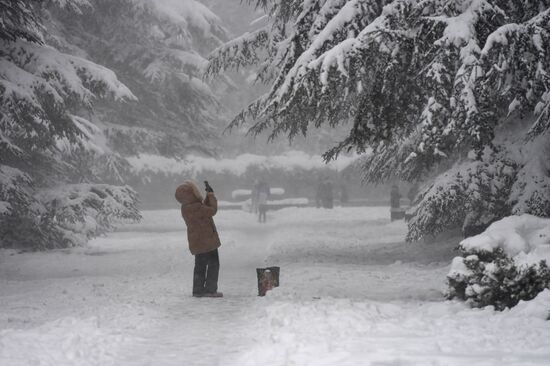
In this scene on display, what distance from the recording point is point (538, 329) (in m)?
5.15

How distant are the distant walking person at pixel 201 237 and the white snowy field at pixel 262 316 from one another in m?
0.35

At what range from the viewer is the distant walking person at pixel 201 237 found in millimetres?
8414

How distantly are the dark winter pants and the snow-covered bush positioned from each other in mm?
3279

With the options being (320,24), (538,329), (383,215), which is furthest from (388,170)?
(383,215)

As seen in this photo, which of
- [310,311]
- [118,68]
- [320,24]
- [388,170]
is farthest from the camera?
[118,68]

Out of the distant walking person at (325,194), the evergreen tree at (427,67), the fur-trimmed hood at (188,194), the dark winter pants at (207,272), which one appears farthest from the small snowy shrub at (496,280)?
the distant walking person at (325,194)

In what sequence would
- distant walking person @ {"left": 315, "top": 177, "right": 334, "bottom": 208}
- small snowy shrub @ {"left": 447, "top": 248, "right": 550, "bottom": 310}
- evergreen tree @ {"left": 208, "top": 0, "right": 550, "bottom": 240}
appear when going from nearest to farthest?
small snowy shrub @ {"left": 447, "top": 248, "right": 550, "bottom": 310}
evergreen tree @ {"left": 208, "top": 0, "right": 550, "bottom": 240}
distant walking person @ {"left": 315, "top": 177, "right": 334, "bottom": 208}

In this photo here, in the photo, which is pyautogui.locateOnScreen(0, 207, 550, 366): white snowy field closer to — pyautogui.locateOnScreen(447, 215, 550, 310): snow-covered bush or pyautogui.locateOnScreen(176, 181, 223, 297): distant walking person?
pyautogui.locateOnScreen(447, 215, 550, 310): snow-covered bush

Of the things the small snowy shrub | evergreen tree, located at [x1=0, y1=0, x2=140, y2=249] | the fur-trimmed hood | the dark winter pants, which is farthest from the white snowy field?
the fur-trimmed hood

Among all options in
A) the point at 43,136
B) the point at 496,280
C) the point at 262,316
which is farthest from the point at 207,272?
the point at 43,136

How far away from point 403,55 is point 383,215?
20991 mm

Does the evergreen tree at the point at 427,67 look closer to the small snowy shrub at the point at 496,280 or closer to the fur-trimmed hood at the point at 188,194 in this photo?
the small snowy shrub at the point at 496,280

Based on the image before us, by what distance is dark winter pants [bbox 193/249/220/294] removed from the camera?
843cm

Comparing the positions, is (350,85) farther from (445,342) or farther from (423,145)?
(445,342)
